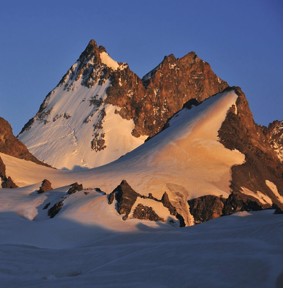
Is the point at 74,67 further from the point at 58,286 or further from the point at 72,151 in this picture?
the point at 58,286

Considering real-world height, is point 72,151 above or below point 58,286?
above

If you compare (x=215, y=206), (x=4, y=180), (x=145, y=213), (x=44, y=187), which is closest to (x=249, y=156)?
(x=215, y=206)

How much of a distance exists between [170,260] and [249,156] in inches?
2335

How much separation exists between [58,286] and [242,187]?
183ft

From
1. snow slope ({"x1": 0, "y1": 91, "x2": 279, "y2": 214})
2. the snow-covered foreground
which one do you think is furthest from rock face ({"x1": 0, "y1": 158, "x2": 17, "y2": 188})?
the snow-covered foreground

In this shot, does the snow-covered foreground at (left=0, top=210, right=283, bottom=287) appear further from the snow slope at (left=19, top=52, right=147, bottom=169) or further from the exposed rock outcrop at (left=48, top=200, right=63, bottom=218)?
the snow slope at (left=19, top=52, right=147, bottom=169)

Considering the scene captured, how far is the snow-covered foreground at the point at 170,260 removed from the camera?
24.5 metres

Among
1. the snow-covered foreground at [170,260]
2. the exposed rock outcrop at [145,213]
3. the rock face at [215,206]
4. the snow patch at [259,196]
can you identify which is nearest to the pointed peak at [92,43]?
the snow patch at [259,196]

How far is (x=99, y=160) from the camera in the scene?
140 metres

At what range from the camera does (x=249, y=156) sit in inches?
3440

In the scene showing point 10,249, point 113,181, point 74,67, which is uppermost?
point 74,67

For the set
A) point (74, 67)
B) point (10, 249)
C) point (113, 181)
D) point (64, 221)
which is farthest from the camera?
point (74, 67)

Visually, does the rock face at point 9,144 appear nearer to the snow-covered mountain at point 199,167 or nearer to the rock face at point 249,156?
the snow-covered mountain at point 199,167

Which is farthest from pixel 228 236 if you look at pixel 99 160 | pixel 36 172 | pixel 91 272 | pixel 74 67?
pixel 74 67
